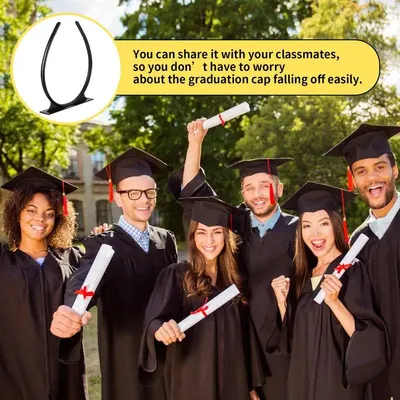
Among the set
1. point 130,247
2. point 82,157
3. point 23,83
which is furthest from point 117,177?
point 82,157

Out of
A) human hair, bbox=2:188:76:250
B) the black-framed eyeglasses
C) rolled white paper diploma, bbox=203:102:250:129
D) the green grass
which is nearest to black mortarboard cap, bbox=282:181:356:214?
rolled white paper diploma, bbox=203:102:250:129

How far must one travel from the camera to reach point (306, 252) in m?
3.20

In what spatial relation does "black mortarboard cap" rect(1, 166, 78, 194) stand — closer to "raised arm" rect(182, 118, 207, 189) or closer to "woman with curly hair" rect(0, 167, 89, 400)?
"woman with curly hair" rect(0, 167, 89, 400)

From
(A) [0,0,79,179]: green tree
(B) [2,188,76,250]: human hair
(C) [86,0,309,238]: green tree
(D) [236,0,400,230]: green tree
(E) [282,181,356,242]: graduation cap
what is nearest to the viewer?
(E) [282,181,356,242]: graduation cap

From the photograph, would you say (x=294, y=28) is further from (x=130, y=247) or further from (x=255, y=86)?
(x=130, y=247)

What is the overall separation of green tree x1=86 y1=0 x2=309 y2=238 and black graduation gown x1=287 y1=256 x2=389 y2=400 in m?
14.7

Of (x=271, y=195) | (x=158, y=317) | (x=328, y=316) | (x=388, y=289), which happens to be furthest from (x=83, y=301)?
(x=388, y=289)

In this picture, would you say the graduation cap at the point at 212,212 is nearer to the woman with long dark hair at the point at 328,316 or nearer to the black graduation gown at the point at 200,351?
the black graduation gown at the point at 200,351

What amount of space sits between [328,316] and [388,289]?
69 cm

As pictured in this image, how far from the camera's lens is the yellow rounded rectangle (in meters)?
6.38

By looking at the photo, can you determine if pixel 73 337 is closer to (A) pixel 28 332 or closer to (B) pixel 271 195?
(A) pixel 28 332

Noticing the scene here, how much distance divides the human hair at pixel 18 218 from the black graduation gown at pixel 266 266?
88cm

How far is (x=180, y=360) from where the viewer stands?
307 centimetres

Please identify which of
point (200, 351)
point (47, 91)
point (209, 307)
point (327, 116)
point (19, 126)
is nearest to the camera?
point (209, 307)
